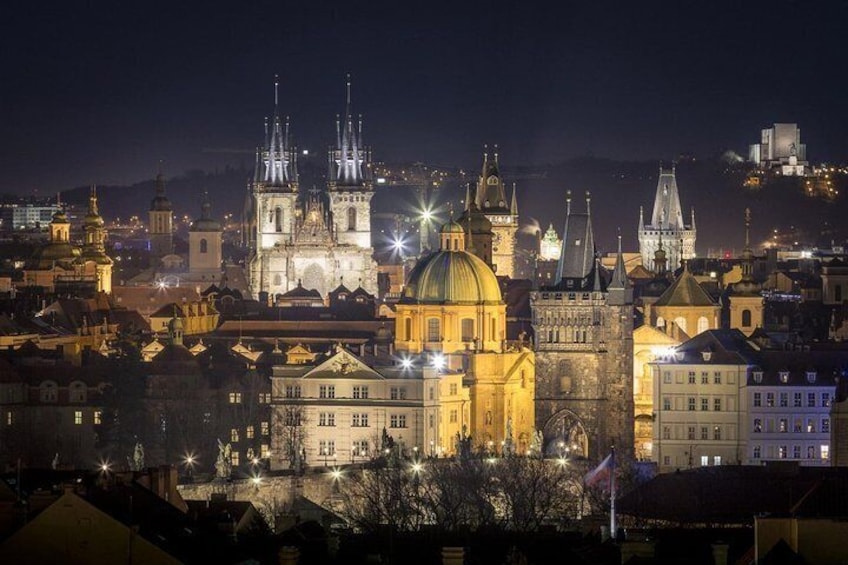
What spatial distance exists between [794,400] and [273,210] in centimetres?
7652

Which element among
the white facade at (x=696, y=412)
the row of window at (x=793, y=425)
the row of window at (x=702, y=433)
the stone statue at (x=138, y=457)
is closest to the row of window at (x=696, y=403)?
the white facade at (x=696, y=412)

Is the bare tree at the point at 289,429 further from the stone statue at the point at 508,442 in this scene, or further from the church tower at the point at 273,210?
the church tower at the point at 273,210

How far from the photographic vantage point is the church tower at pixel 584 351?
118 m

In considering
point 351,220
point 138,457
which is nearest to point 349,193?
point 351,220

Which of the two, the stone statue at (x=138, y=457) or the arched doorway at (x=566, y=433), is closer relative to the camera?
the stone statue at (x=138, y=457)

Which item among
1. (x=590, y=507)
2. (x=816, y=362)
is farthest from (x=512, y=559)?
(x=816, y=362)

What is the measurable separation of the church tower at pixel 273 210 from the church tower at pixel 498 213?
33.4 ft

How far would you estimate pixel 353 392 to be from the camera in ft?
388

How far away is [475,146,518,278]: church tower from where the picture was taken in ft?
580

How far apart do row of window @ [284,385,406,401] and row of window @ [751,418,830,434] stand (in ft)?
36.7

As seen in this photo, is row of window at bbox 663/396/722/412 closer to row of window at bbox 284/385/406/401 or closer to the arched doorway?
the arched doorway

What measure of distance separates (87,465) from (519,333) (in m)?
28.1

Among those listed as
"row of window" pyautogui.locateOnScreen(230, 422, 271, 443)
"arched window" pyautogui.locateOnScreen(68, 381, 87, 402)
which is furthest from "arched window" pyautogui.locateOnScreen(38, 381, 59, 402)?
"row of window" pyautogui.locateOnScreen(230, 422, 271, 443)

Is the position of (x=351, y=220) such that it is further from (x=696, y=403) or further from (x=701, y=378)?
(x=696, y=403)
